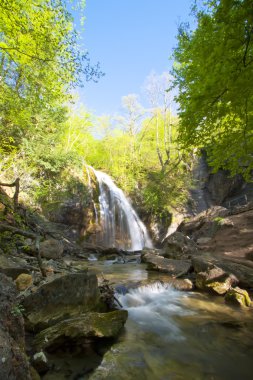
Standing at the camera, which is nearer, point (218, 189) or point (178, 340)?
point (178, 340)

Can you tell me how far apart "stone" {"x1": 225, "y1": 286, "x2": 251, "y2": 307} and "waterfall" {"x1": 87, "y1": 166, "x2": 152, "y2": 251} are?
47.9 ft

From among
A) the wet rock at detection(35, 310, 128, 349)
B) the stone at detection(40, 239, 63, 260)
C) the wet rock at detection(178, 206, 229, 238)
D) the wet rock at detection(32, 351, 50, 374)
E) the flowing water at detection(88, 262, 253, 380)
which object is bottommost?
the flowing water at detection(88, 262, 253, 380)

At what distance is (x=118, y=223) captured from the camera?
22625 millimetres

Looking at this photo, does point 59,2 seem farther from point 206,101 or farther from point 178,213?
point 178,213

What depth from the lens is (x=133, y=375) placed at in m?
3.82

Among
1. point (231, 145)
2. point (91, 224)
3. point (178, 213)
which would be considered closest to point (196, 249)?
point (231, 145)

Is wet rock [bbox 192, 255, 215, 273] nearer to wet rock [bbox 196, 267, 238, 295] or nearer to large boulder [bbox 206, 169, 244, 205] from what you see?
wet rock [bbox 196, 267, 238, 295]

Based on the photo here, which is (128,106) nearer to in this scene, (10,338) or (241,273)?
(241,273)

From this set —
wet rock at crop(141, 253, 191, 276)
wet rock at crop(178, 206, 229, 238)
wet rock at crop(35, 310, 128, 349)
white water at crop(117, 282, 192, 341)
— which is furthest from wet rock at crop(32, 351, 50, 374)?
wet rock at crop(178, 206, 229, 238)

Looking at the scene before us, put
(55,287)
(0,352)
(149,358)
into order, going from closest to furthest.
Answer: (0,352) < (149,358) < (55,287)

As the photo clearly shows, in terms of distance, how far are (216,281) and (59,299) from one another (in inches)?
224

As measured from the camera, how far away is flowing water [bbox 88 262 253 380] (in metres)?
3.99

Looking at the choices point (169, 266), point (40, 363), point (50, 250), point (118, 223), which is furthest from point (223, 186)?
point (40, 363)

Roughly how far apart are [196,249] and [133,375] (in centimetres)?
1088
